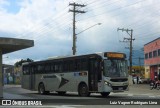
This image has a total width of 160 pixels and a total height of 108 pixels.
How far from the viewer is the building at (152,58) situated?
77.8 meters

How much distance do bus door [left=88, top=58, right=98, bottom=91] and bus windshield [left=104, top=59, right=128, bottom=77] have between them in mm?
845

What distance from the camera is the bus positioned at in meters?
28.4

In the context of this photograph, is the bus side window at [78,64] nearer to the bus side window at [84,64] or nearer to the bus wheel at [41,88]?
the bus side window at [84,64]

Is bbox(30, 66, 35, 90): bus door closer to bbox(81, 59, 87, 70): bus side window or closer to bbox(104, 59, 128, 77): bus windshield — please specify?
bbox(81, 59, 87, 70): bus side window

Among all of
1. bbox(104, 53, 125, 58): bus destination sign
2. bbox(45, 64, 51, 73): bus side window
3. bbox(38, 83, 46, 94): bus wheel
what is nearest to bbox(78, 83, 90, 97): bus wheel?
bbox(104, 53, 125, 58): bus destination sign

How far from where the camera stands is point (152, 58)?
3248 inches

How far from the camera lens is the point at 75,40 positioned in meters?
55.8

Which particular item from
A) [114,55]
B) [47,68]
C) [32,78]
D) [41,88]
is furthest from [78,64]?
[32,78]

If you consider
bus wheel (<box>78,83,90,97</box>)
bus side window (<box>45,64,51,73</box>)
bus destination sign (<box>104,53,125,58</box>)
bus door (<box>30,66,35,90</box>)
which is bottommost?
bus wheel (<box>78,83,90,97</box>)

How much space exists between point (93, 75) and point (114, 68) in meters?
1.57

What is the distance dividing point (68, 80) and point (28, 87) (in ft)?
26.4

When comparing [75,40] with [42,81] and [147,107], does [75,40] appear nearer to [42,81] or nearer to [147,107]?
[42,81]

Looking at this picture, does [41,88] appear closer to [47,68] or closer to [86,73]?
[47,68]

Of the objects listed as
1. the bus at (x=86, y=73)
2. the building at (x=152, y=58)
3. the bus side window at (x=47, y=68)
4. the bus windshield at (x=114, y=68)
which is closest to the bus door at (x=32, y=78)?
the bus at (x=86, y=73)
